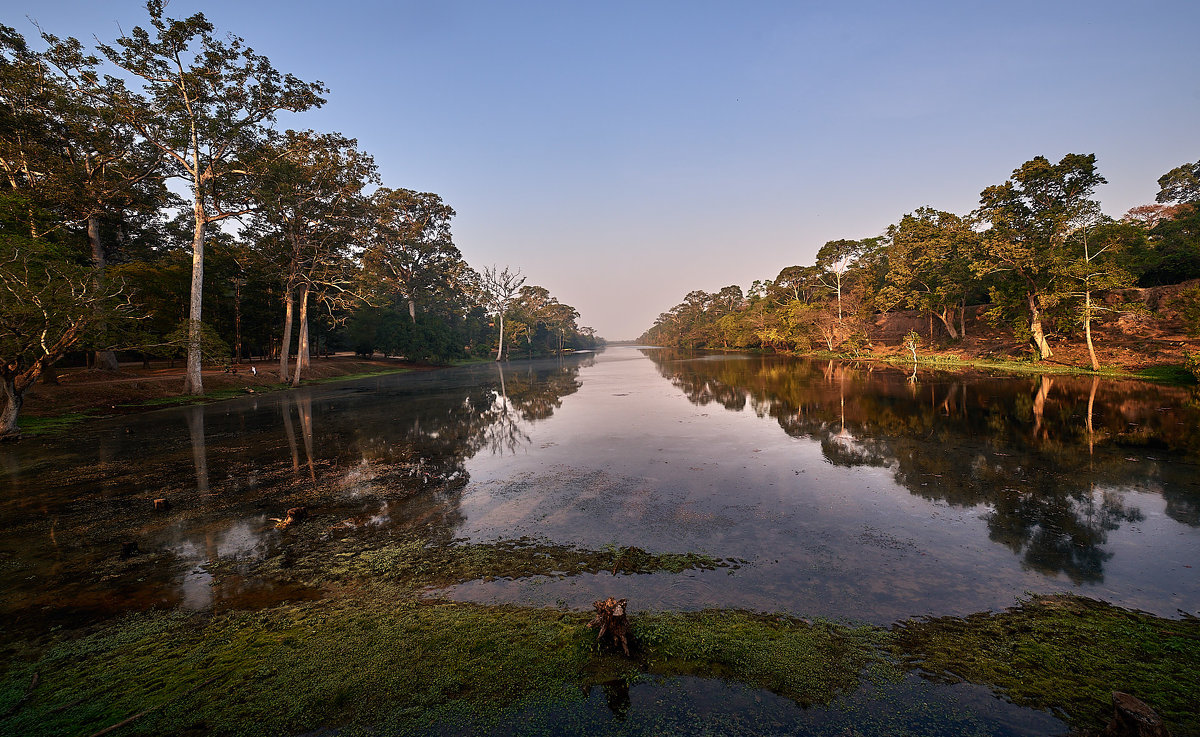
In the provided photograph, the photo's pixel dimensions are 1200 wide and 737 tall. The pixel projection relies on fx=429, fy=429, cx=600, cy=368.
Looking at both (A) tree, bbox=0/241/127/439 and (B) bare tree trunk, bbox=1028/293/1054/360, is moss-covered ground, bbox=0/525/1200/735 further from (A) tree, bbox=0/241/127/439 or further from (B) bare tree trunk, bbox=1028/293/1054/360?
(B) bare tree trunk, bbox=1028/293/1054/360

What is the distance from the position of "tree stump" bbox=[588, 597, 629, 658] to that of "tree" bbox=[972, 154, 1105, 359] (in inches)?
1389

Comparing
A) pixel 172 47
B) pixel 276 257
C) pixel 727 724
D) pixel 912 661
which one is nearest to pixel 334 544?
pixel 727 724

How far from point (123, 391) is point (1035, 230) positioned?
175ft

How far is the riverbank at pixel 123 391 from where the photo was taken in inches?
634

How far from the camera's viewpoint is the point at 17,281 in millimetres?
12305

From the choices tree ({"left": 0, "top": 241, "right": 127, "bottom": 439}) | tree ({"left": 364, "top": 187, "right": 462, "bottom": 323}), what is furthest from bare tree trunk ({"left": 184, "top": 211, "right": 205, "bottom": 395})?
tree ({"left": 364, "top": 187, "right": 462, "bottom": 323})

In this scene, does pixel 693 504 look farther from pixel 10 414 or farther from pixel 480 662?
pixel 10 414

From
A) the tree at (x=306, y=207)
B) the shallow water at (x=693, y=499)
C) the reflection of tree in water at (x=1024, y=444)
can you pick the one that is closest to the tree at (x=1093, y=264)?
the reflection of tree in water at (x=1024, y=444)

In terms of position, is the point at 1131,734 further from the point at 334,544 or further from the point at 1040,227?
the point at 1040,227

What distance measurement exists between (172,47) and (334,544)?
27.2 metres

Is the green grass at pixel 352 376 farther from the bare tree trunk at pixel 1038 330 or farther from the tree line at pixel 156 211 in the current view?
the bare tree trunk at pixel 1038 330

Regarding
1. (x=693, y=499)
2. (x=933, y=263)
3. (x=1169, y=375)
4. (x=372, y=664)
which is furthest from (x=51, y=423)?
(x=933, y=263)

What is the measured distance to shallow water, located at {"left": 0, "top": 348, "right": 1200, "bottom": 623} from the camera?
190 inches

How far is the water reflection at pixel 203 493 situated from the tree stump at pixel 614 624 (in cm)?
352
